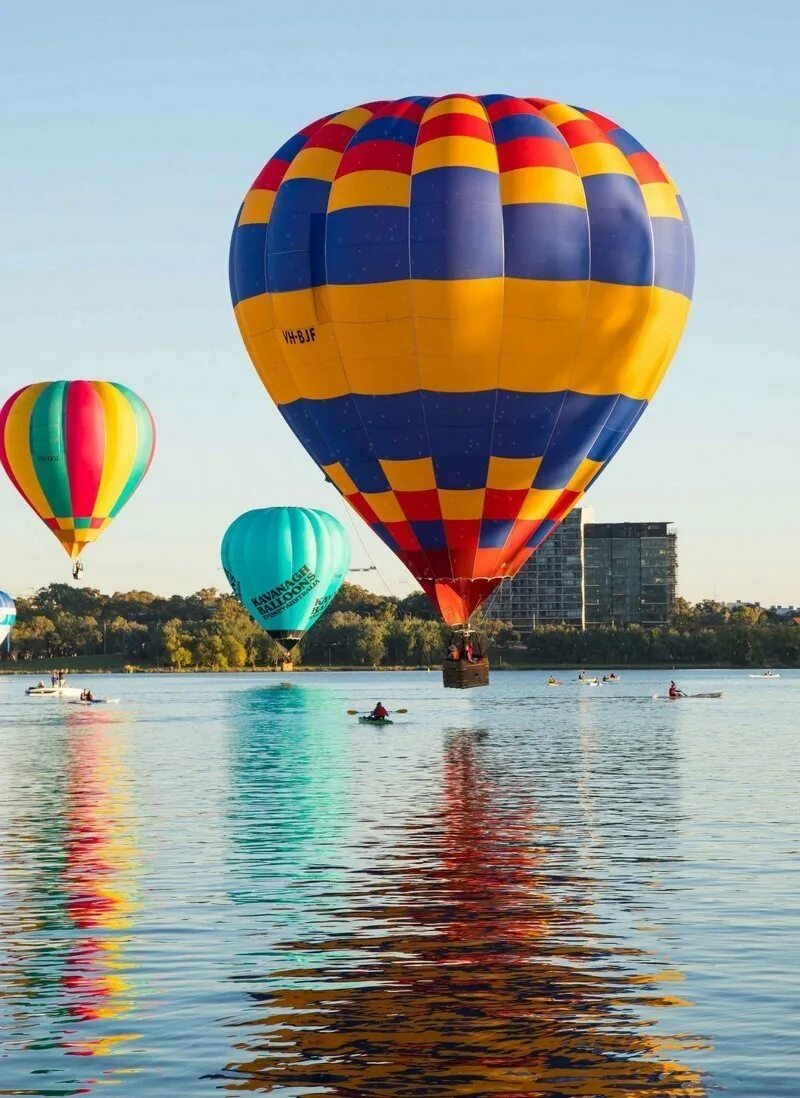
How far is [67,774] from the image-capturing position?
67562mm

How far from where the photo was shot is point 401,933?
96.7 ft

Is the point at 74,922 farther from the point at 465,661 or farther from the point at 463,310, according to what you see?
the point at 463,310

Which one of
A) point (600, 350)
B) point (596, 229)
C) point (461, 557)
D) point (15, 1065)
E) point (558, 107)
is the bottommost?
point (15, 1065)

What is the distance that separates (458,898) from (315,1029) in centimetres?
1136

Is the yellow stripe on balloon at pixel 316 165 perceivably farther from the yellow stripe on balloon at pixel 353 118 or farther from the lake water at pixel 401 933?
the lake water at pixel 401 933

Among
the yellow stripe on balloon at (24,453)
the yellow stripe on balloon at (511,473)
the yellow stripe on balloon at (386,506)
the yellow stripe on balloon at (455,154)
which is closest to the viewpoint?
the yellow stripe on balloon at (455,154)

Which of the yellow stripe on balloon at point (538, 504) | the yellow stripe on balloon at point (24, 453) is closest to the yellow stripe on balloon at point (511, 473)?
the yellow stripe on balloon at point (538, 504)

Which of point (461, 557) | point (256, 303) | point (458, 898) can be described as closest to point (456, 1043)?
point (458, 898)

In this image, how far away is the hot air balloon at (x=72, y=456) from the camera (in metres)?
108

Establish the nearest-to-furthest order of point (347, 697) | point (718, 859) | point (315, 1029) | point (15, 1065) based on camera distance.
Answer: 1. point (15, 1065)
2. point (315, 1029)
3. point (718, 859)
4. point (347, 697)

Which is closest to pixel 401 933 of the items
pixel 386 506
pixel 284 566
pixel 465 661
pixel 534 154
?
pixel 465 661

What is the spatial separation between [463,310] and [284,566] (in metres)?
85.4

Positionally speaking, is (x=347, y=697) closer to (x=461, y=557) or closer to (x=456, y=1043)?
(x=461, y=557)

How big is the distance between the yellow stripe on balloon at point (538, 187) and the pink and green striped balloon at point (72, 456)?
59842 millimetres
